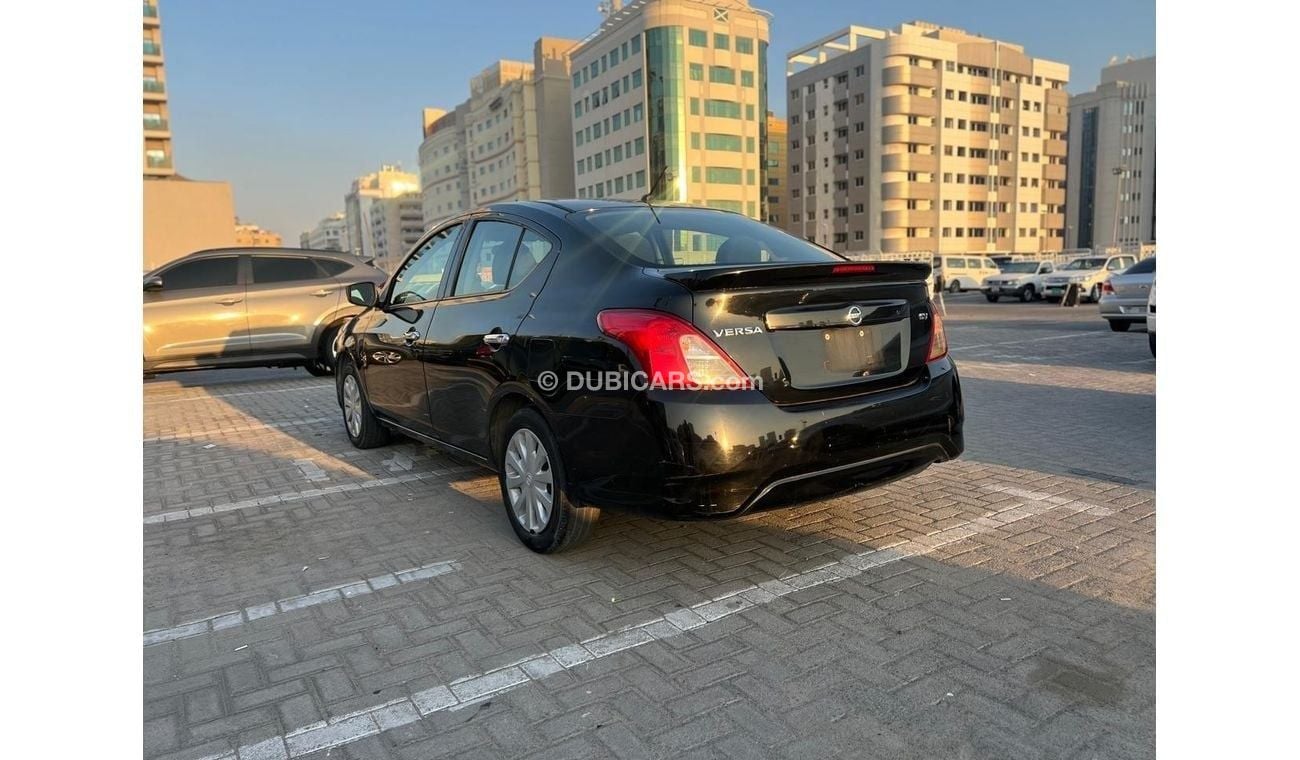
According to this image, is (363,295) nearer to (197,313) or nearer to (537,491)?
(537,491)

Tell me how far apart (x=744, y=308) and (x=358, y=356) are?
12.4 feet

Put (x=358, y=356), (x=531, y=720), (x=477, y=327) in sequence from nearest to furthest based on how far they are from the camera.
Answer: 1. (x=531, y=720)
2. (x=477, y=327)
3. (x=358, y=356)

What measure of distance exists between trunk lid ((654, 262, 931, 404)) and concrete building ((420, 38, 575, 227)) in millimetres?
96531

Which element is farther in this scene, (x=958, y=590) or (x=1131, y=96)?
(x=1131, y=96)

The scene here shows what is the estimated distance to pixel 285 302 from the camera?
10.5 meters

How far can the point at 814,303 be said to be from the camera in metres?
3.30

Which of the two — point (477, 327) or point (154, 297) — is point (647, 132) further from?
point (477, 327)

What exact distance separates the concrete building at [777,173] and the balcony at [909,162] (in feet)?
63.1

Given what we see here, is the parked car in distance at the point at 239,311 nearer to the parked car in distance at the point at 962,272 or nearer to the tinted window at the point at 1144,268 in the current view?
the tinted window at the point at 1144,268

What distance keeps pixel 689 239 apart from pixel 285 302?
27.3 feet

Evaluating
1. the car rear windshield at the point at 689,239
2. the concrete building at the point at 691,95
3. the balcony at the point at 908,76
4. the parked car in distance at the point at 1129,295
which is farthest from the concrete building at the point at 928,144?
the car rear windshield at the point at 689,239

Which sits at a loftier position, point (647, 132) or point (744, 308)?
point (647, 132)

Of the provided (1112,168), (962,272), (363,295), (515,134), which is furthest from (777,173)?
(363,295)

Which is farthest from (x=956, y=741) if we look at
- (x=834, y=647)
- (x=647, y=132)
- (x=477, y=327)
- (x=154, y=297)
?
(x=647, y=132)
